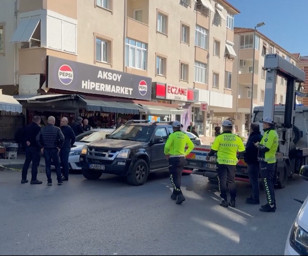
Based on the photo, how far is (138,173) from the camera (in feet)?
30.6

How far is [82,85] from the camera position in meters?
16.3

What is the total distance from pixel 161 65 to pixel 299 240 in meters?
21.3

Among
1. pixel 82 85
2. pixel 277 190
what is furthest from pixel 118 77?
pixel 277 190

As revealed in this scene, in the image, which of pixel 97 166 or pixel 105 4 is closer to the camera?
pixel 97 166

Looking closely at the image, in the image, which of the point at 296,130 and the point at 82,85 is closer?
the point at 296,130

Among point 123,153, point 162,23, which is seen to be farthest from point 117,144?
point 162,23

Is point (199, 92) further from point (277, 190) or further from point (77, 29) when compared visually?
point (277, 190)

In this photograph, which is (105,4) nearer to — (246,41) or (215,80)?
(215,80)

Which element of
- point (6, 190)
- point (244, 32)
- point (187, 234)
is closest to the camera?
point (187, 234)

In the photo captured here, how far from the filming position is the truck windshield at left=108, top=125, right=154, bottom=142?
998 centimetres

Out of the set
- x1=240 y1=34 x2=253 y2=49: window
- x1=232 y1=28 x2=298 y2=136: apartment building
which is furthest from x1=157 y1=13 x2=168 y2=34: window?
x1=240 y1=34 x2=253 y2=49: window

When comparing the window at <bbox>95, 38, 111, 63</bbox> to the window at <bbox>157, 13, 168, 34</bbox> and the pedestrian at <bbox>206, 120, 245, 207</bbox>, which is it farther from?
the pedestrian at <bbox>206, 120, 245, 207</bbox>

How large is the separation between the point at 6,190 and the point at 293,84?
831 cm

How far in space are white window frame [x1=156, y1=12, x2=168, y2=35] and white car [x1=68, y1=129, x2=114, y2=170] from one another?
521 inches
